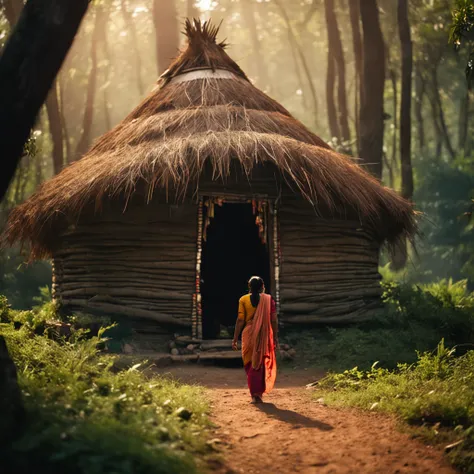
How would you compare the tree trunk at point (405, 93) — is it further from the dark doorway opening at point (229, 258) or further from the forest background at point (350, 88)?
the dark doorway opening at point (229, 258)

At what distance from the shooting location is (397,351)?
8391mm

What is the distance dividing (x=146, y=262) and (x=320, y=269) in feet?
9.00

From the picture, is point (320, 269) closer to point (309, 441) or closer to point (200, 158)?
point (200, 158)

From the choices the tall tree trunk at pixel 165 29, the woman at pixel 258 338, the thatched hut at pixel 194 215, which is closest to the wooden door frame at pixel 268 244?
the thatched hut at pixel 194 215

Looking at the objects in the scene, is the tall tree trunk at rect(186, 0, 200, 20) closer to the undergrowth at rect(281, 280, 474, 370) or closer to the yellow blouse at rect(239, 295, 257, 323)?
the undergrowth at rect(281, 280, 474, 370)

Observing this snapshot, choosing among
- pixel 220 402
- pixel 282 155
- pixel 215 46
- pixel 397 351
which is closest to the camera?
pixel 220 402

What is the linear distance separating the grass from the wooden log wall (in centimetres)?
379

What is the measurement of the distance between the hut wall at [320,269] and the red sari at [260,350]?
140 inches

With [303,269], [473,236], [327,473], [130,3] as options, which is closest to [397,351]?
[303,269]

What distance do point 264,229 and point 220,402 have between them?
4258mm

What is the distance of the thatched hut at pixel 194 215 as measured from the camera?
9.32 metres

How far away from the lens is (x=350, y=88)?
30.4 m

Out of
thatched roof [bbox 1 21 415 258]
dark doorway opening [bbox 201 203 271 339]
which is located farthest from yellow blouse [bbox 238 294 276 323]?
dark doorway opening [bbox 201 203 271 339]

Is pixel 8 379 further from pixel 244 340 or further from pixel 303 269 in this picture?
pixel 303 269
